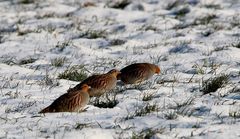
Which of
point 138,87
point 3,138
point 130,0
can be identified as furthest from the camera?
point 130,0

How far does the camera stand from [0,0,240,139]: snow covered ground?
4670 mm

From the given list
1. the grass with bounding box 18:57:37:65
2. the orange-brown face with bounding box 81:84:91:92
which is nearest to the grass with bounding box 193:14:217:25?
the grass with bounding box 18:57:37:65

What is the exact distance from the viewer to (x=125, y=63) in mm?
7574

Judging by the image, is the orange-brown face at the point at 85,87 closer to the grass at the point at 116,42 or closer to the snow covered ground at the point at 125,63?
the snow covered ground at the point at 125,63

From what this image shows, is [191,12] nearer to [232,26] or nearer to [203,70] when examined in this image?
[232,26]

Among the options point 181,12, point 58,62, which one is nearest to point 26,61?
point 58,62

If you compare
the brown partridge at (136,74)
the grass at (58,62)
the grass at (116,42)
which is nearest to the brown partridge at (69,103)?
the brown partridge at (136,74)

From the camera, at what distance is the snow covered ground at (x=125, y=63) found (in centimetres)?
467

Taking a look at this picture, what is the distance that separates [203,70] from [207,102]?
1.50 m

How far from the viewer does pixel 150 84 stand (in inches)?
243

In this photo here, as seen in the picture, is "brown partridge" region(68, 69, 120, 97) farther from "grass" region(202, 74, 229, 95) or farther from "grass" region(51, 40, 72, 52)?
"grass" region(51, 40, 72, 52)

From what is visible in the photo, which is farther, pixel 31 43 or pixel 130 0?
pixel 130 0

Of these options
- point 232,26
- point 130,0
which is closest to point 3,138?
point 232,26

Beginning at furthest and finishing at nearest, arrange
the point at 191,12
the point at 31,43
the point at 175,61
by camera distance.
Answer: the point at 191,12
the point at 31,43
the point at 175,61
